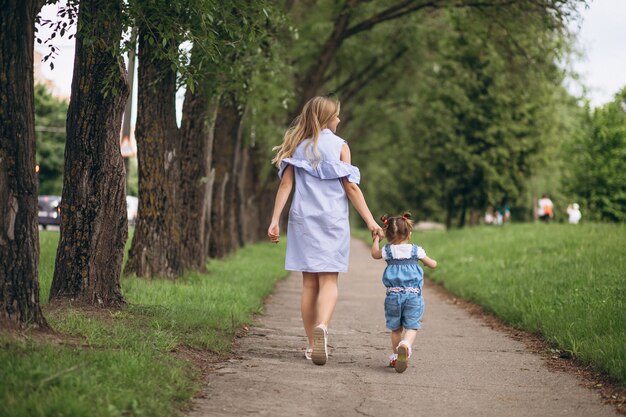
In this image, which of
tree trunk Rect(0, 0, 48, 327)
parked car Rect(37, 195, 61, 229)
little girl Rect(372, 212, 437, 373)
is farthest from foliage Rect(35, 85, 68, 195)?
tree trunk Rect(0, 0, 48, 327)

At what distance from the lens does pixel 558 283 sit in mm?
12617

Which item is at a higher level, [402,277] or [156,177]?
[156,177]

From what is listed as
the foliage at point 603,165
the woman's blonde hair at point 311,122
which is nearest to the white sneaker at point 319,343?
the woman's blonde hair at point 311,122

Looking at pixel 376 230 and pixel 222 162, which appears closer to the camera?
pixel 376 230

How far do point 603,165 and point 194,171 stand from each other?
68.3ft

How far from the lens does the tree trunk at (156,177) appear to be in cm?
1247

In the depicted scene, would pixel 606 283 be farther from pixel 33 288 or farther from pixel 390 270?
pixel 33 288

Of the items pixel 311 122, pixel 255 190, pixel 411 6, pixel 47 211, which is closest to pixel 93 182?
pixel 311 122

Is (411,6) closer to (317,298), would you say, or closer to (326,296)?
(317,298)

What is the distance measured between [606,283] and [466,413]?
6.18 meters

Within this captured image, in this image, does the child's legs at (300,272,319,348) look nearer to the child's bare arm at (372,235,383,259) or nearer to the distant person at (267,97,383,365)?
the distant person at (267,97,383,365)

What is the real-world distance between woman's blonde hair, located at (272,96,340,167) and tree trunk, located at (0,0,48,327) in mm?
2247

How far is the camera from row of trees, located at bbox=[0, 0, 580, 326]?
22.5 feet

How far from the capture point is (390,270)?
26.2 ft
